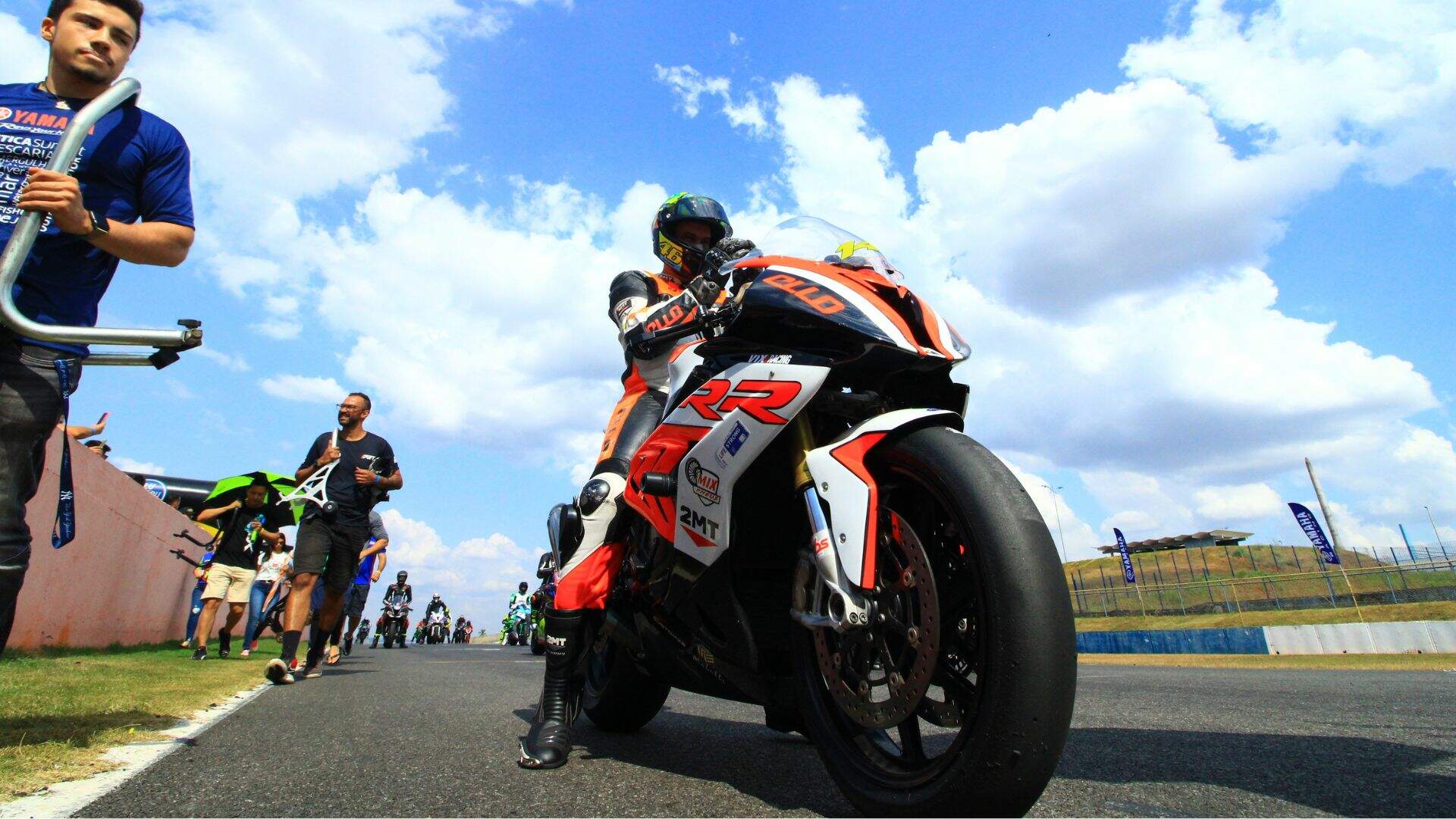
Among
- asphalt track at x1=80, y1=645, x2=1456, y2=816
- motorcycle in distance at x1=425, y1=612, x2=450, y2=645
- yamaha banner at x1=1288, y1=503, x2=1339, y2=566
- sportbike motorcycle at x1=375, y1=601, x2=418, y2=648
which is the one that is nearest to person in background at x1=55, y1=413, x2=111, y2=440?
asphalt track at x1=80, y1=645, x2=1456, y2=816

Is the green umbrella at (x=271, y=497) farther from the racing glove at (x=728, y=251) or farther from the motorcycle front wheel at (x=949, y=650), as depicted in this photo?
the motorcycle front wheel at (x=949, y=650)

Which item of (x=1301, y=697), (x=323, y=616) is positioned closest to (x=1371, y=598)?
(x=1301, y=697)

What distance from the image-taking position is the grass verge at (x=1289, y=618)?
992 inches

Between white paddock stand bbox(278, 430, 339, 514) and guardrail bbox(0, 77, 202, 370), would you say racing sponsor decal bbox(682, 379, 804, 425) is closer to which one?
guardrail bbox(0, 77, 202, 370)

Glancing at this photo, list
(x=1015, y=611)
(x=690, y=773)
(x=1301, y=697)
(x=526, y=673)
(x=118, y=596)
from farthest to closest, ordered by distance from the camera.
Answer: (x=118, y=596)
(x=526, y=673)
(x=1301, y=697)
(x=690, y=773)
(x=1015, y=611)

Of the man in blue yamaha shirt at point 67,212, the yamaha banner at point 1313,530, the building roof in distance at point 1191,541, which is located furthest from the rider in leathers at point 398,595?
the building roof in distance at point 1191,541

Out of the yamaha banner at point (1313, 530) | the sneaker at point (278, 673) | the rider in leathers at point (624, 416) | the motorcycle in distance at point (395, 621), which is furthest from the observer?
the yamaha banner at point (1313, 530)

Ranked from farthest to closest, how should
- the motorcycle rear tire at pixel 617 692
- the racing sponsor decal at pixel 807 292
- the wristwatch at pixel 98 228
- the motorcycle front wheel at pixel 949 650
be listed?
the motorcycle rear tire at pixel 617 692 < the wristwatch at pixel 98 228 < the racing sponsor decal at pixel 807 292 < the motorcycle front wheel at pixel 949 650

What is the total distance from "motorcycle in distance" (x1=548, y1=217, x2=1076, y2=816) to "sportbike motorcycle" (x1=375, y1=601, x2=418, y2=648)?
18.9 metres

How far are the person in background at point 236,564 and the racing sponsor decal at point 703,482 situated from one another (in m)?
9.17

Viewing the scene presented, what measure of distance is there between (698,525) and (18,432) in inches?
76.9

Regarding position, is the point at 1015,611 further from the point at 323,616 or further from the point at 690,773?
the point at 323,616

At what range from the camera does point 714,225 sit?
3.35 metres

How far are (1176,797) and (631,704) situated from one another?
1.93 metres
